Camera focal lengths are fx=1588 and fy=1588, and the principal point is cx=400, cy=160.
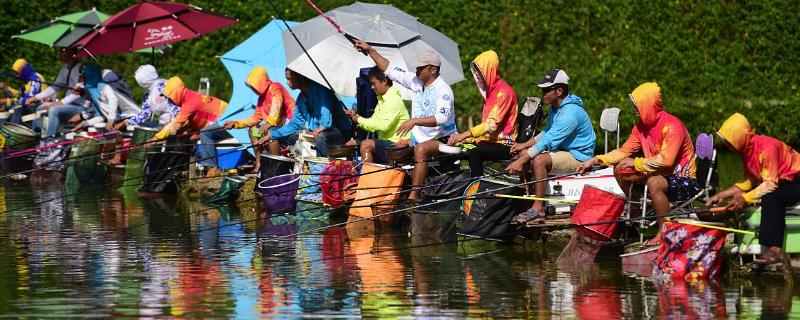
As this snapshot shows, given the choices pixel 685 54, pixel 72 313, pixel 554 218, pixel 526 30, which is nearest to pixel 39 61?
pixel 526 30

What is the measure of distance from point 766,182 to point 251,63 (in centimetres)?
1038

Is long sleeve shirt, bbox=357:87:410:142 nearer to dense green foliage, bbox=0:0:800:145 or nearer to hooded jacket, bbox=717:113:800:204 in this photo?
hooded jacket, bbox=717:113:800:204

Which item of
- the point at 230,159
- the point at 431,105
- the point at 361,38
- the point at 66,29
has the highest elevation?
the point at 66,29

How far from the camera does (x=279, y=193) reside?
55.8 ft

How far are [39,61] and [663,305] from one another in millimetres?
20783

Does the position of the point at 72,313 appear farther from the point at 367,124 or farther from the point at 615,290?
the point at 367,124

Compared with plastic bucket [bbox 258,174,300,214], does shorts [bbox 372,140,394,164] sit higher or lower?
higher

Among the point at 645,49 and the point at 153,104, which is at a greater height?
the point at 645,49

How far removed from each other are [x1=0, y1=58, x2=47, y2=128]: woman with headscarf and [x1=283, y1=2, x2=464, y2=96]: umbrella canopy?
303 inches

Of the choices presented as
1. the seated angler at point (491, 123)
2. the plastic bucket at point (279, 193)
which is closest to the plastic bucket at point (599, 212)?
the seated angler at point (491, 123)

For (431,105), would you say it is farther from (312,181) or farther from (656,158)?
(656,158)

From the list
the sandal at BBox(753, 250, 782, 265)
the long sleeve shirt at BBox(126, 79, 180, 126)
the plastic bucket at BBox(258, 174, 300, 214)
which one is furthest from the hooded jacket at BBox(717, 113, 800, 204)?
the long sleeve shirt at BBox(126, 79, 180, 126)

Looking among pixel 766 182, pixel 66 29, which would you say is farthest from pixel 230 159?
pixel 766 182

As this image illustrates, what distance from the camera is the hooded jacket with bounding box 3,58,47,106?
81.9ft
